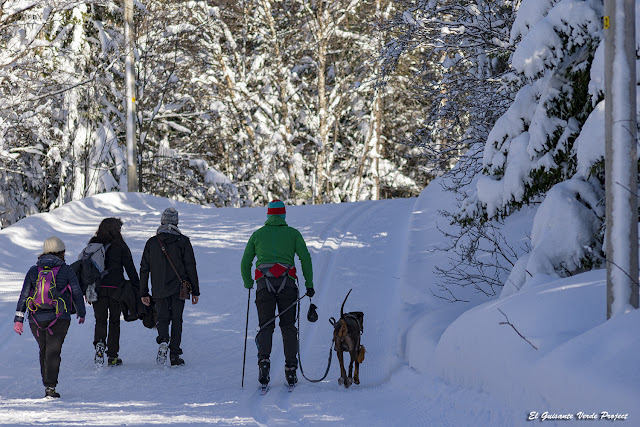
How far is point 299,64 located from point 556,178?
2680 centimetres

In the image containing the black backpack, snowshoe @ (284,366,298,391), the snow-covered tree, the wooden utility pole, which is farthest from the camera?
the wooden utility pole

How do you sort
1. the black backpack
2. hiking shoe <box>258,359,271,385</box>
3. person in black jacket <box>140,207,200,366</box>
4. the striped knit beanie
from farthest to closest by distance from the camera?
person in black jacket <box>140,207,200,366</box>, the black backpack, the striped knit beanie, hiking shoe <box>258,359,271,385</box>

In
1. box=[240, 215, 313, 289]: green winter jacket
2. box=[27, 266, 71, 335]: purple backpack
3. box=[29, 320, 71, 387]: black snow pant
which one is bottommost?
box=[29, 320, 71, 387]: black snow pant

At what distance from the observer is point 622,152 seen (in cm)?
525

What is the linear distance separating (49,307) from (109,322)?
160 centimetres

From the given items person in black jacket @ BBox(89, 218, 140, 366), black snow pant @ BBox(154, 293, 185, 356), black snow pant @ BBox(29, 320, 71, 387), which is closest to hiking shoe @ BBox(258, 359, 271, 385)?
black snow pant @ BBox(154, 293, 185, 356)

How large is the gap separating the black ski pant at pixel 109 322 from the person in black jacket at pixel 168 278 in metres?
0.40

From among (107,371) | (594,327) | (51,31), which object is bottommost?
(107,371)

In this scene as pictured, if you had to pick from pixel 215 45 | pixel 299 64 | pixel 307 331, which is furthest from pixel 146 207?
pixel 299 64

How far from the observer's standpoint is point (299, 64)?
111 ft

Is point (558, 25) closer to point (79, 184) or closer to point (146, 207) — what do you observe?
point (146, 207)

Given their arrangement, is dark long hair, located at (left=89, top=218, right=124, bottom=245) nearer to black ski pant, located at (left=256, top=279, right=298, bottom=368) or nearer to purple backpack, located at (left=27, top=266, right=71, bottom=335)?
purple backpack, located at (left=27, top=266, right=71, bottom=335)

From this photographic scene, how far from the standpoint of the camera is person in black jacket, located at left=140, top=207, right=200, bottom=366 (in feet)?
29.1

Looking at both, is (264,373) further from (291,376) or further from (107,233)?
(107,233)
